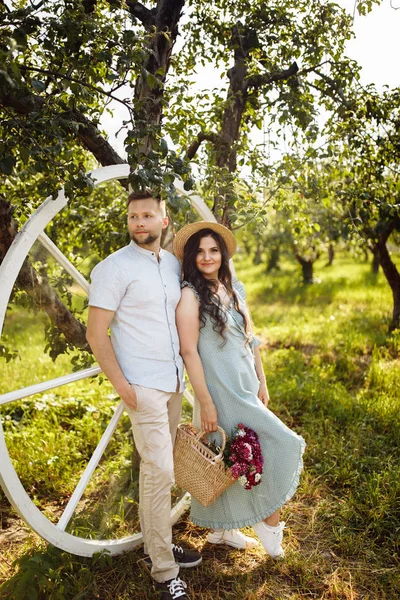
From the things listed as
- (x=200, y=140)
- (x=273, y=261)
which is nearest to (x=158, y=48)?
(x=200, y=140)

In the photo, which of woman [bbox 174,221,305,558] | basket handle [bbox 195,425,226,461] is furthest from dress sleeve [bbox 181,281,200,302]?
basket handle [bbox 195,425,226,461]

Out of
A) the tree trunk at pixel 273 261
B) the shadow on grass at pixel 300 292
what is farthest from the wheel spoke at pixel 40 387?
the tree trunk at pixel 273 261

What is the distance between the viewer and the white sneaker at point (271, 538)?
10.2ft

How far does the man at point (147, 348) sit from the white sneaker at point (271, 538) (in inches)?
22.6

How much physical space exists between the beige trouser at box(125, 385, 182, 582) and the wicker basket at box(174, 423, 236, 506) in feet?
0.57

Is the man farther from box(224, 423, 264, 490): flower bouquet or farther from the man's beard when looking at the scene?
box(224, 423, 264, 490): flower bouquet

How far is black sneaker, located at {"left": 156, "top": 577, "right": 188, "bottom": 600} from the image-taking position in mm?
2744

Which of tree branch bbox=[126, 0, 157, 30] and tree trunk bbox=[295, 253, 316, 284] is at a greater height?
tree branch bbox=[126, 0, 157, 30]


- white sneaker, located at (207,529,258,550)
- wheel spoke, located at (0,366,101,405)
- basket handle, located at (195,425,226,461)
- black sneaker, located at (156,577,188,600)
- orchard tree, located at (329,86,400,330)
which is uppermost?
orchard tree, located at (329,86,400,330)

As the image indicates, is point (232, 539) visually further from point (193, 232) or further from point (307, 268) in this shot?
point (307, 268)

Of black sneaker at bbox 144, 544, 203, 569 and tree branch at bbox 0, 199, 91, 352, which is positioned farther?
black sneaker at bbox 144, 544, 203, 569

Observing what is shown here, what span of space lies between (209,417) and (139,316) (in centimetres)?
75

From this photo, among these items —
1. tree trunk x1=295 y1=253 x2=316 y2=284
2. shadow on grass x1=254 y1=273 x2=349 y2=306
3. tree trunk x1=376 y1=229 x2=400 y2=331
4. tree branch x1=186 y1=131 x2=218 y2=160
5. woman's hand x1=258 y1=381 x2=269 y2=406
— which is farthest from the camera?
tree trunk x1=295 y1=253 x2=316 y2=284

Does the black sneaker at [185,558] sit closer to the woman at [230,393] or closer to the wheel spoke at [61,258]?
the woman at [230,393]
